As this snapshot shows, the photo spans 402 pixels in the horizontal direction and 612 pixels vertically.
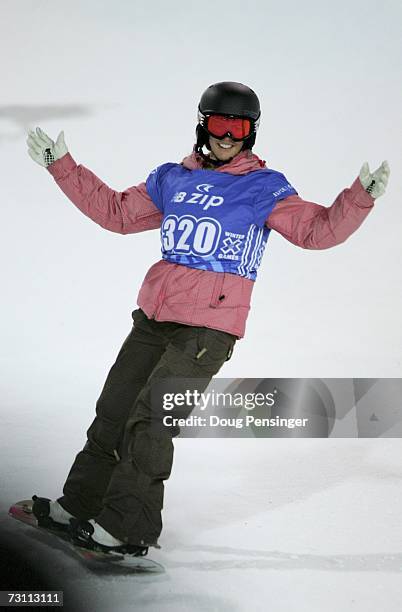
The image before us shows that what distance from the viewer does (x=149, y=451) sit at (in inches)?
84.9

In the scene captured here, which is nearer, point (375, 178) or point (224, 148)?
point (375, 178)

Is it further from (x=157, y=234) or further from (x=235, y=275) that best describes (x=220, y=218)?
(x=157, y=234)

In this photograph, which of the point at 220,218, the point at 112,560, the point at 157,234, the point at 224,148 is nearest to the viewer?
the point at 112,560

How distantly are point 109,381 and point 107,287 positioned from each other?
139 centimetres

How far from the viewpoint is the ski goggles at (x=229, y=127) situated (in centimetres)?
234

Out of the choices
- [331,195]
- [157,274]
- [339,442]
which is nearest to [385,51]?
[331,195]

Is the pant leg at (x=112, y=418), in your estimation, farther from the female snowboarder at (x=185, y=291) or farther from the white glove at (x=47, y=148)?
the white glove at (x=47, y=148)

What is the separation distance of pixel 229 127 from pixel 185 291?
43cm

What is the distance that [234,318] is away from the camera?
2.24m

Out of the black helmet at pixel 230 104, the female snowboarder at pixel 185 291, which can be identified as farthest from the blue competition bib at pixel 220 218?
the black helmet at pixel 230 104

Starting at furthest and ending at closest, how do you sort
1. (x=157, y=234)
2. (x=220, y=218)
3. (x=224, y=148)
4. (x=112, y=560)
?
(x=157, y=234)
(x=224, y=148)
(x=220, y=218)
(x=112, y=560)

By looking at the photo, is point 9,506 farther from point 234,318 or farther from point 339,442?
point 339,442

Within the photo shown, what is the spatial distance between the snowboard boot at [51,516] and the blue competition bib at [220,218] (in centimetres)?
66

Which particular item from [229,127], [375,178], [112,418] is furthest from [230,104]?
[112,418]
